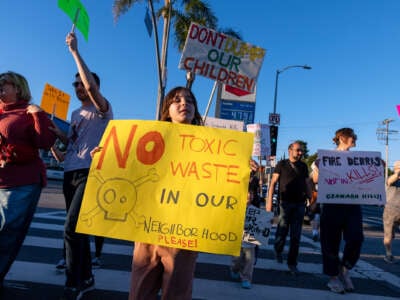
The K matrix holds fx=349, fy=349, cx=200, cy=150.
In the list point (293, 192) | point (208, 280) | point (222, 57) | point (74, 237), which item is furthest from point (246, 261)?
point (222, 57)

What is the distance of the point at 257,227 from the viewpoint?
3.82 meters

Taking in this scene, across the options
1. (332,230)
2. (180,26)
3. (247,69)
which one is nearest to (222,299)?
(332,230)

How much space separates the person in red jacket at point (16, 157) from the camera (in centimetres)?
277

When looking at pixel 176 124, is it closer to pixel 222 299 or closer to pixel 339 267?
pixel 222 299

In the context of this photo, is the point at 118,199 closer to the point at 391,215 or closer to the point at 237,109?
the point at 391,215

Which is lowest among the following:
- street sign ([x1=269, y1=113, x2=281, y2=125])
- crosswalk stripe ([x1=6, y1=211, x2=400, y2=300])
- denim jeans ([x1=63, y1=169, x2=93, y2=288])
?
crosswalk stripe ([x1=6, y1=211, x2=400, y2=300])

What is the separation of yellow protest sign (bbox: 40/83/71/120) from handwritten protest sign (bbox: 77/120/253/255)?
314 inches

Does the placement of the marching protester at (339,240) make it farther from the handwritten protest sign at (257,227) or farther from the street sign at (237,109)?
the street sign at (237,109)

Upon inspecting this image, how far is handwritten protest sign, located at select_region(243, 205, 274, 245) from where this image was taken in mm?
3773

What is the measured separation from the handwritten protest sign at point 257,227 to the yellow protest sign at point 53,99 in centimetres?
721

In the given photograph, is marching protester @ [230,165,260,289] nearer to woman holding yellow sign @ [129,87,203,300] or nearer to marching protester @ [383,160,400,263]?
woman holding yellow sign @ [129,87,203,300]

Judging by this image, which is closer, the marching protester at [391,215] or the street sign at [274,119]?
the marching protester at [391,215]

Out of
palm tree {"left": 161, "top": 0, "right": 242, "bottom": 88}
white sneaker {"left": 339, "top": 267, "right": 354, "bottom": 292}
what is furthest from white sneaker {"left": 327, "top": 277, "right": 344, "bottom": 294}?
palm tree {"left": 161, "top": 0, "right": 242, "bottom": 88}

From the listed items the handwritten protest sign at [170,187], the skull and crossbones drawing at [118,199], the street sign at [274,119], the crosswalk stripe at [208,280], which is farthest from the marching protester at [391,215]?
the street sign at [274,119]
